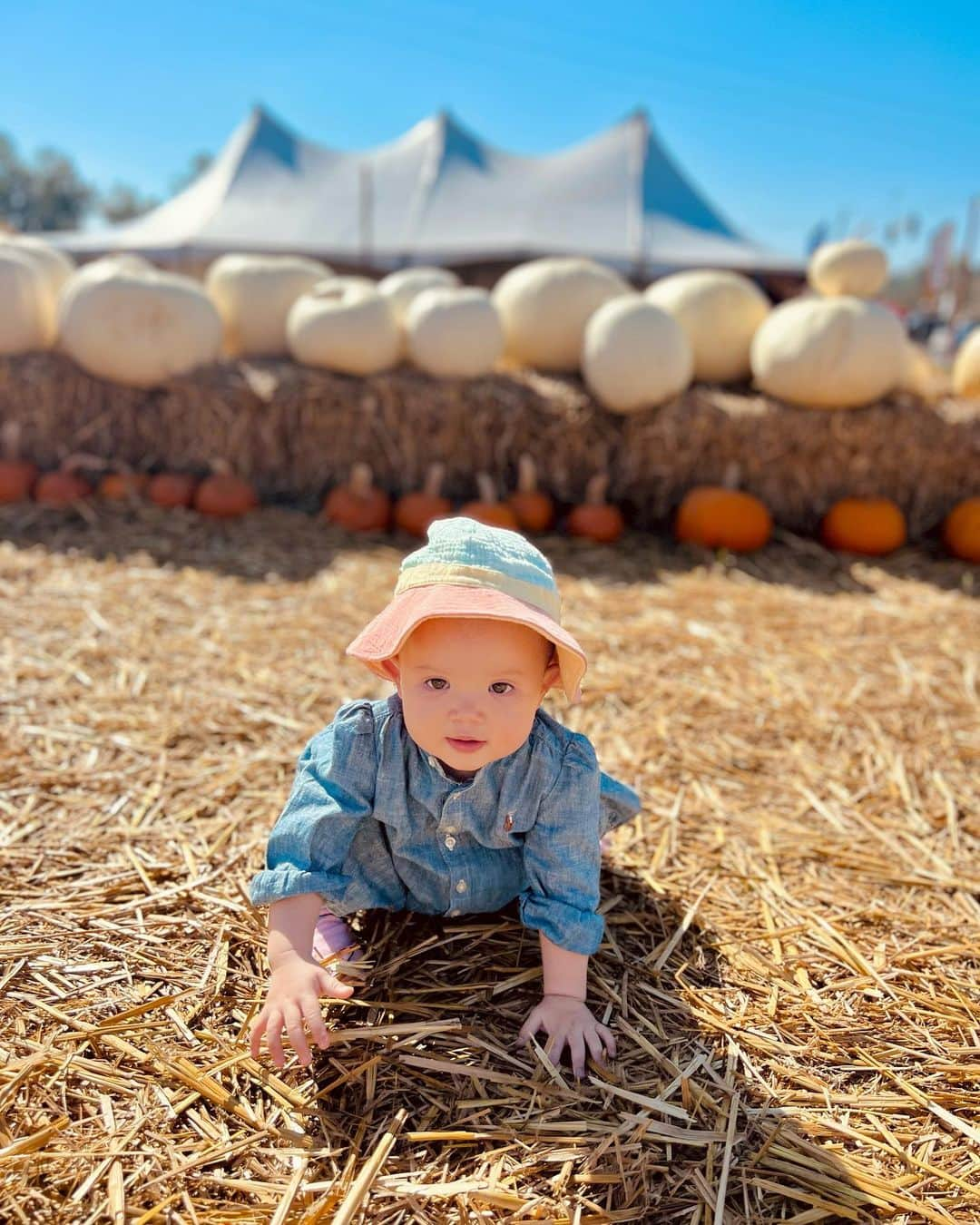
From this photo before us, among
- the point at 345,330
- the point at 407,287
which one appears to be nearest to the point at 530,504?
the point at 345,330

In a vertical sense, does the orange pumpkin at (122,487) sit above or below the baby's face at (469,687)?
below

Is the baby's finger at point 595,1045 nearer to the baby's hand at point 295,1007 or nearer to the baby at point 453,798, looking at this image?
the baby at point 453,798

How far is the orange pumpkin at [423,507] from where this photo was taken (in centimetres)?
475

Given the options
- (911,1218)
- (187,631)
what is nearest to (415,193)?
(187,631)

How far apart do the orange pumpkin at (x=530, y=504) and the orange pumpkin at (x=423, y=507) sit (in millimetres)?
364

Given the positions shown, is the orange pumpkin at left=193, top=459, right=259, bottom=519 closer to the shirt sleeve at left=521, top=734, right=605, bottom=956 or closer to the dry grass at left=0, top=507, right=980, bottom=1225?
the dry grass at left=0, top=507, right=980, bottom=1225

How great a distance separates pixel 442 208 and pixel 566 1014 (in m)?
14.0

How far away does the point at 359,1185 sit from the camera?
1.17 meters

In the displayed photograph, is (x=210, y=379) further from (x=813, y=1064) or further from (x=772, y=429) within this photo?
(x=813, y=1064)

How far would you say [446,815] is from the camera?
5.04 feet

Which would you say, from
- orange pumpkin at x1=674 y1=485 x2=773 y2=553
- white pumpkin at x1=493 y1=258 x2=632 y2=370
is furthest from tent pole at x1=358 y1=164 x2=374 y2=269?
orange pumpkin at x1=674 y1=485 x2=773 y2=553

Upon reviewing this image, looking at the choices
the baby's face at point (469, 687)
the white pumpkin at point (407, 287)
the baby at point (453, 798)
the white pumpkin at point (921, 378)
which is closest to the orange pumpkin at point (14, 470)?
the white pumpkin at point (407, 287)

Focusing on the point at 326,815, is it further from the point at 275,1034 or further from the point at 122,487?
the point at 122,487

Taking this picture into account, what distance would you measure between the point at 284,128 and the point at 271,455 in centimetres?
1247
